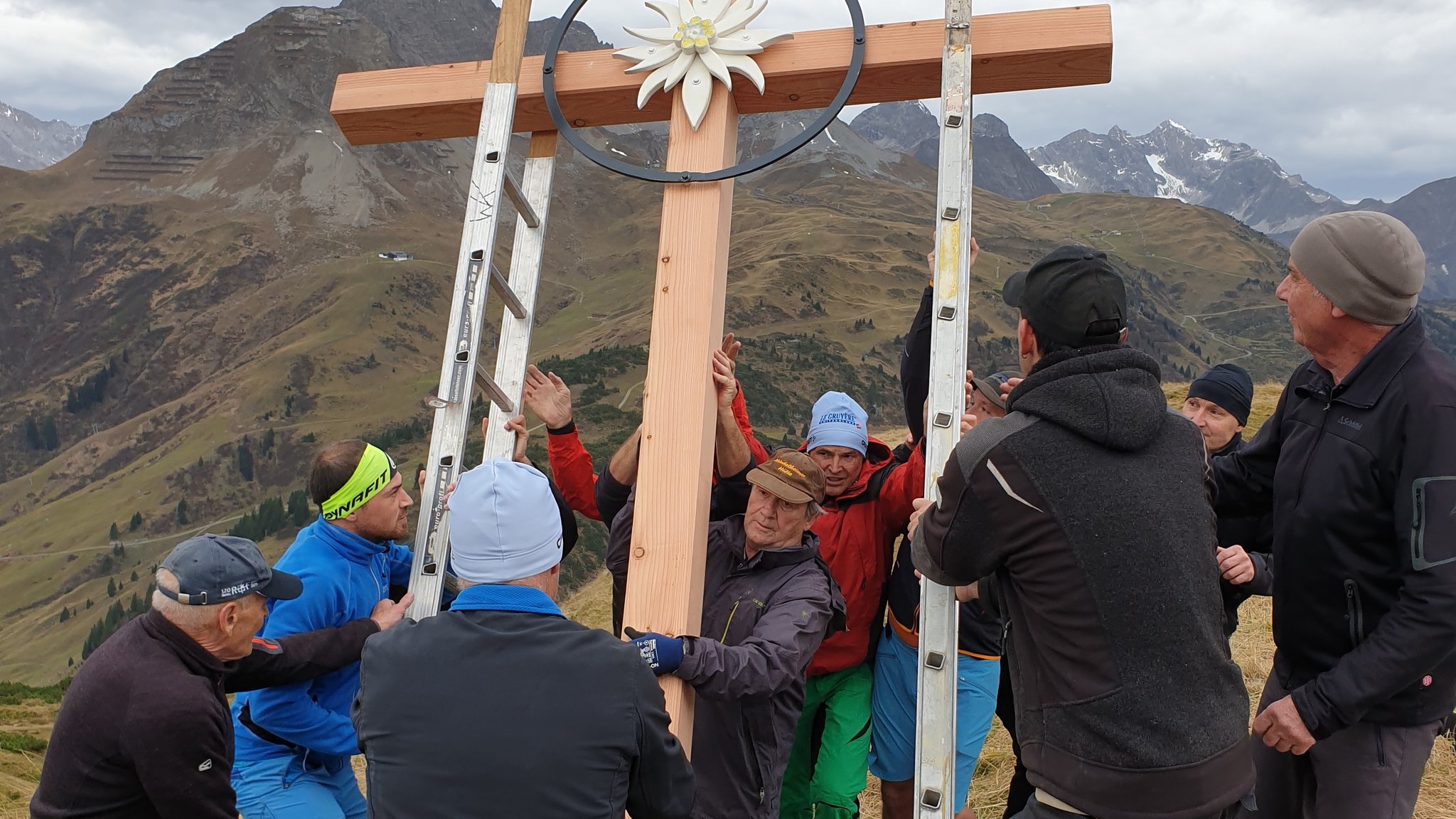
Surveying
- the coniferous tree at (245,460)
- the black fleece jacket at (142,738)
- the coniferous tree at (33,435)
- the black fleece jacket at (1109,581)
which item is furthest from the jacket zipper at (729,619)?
the coniferous tree at (33,435)

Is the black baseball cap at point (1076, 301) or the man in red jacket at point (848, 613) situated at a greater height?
the black baseball cap at point (1076, 301)

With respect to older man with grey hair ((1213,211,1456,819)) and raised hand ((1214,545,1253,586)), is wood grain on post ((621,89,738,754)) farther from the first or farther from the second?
older man with grey hair ((1213,211,1456,819))

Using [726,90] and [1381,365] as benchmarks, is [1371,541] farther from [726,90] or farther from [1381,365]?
[726,90]

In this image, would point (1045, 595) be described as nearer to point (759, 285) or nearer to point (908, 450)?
point (908, 450)

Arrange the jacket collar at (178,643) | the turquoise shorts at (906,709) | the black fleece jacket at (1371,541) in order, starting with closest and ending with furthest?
the black fleece jacket at (1371,541) < the jacket collar at (178,643) < the turquoise shorts at (906,709)

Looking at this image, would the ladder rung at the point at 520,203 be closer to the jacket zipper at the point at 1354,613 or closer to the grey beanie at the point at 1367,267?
the grey beanie at the point at 1367,267

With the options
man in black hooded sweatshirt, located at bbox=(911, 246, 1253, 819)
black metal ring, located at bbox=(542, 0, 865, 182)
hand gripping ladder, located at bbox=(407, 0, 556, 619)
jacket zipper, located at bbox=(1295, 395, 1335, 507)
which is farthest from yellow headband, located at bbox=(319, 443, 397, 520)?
jacket zipper, located at bbox=(1295, 395, 1335, 507)

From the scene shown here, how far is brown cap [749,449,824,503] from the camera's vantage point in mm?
4027

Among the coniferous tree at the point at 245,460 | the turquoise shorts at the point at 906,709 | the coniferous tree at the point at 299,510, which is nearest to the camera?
the turquoise shorts at the point at 906,709

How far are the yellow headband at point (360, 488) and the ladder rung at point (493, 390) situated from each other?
1.57 ft

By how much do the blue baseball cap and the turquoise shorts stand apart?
914 millimetres

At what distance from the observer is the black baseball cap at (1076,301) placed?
2.79 metres

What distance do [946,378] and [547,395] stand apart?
2.01 m

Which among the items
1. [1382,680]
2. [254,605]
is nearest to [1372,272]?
[1382,680]
